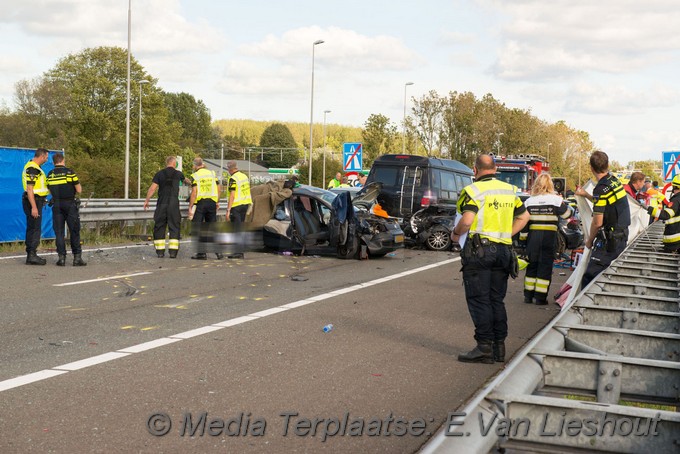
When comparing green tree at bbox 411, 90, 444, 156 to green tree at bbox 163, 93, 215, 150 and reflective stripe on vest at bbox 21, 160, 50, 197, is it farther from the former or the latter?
green tree at bbox 163, 93, 215, 150

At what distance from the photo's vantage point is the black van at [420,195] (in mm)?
20391

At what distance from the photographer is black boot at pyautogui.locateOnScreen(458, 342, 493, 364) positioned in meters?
7.25

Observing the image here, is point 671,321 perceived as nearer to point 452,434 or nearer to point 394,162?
point 452,434

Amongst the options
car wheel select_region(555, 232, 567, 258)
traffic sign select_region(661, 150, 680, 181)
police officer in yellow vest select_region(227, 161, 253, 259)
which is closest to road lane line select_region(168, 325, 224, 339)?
police officer in yellow vest select_region(227, 161, 253, 259)

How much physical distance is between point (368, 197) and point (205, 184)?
3.67 m

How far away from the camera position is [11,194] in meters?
17.5

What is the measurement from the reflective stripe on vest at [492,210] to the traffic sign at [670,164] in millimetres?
23515

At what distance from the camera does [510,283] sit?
46.6 ft

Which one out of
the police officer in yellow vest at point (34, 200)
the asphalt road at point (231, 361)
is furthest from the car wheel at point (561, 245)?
the police officer in yellow vest at point (34, 200)

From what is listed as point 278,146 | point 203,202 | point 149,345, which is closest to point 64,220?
point 203,202

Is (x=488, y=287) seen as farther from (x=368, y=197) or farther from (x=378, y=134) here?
(x=378, y=134)

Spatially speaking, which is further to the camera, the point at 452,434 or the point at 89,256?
the point at 89,256

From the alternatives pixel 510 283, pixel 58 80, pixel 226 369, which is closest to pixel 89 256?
pixel 510 283

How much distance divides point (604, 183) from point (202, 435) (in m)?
5.66
